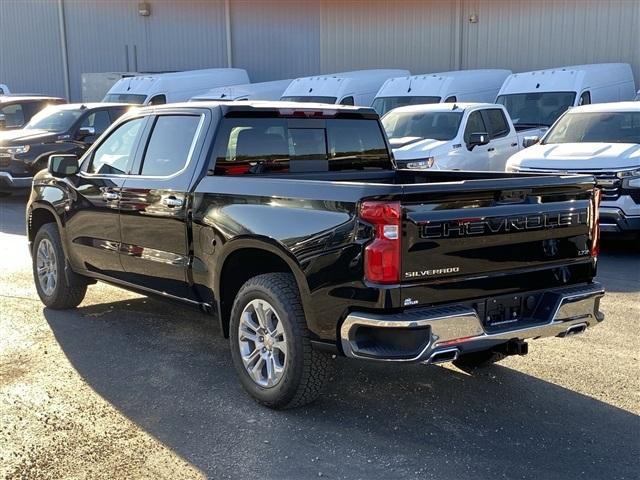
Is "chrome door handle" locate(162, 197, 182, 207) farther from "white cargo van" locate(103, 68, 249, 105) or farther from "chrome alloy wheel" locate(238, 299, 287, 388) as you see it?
"white cargo van" locate(103, 68, 249, 105)

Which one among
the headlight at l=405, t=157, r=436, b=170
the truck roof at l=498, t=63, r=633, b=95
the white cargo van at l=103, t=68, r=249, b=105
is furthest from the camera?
the white cargo van at l=103, t=68, r=249, b=105

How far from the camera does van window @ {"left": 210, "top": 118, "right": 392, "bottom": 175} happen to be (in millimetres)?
4910

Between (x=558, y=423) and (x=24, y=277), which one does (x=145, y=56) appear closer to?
(x=24, y=277)

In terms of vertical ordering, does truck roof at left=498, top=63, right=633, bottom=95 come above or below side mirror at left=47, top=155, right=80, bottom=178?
above

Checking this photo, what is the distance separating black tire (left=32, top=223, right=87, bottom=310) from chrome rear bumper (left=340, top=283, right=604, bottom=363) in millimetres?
3442

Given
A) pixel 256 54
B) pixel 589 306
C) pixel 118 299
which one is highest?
pixel 256 54

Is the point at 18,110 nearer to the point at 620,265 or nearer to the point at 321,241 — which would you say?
the point at 620,265

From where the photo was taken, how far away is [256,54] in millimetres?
25703

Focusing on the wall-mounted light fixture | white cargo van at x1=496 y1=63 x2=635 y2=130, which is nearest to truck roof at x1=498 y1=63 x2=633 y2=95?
white cargo van at x1=496 y1=63 x2=635 y2=130

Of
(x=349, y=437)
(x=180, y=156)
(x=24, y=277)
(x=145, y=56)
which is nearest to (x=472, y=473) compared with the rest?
(x=349, y=437)

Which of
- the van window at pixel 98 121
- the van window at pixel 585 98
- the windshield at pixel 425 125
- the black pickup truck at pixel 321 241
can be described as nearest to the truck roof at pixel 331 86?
the windshield at pixel 425 125

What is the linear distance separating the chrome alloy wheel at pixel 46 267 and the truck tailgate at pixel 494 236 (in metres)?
3.98

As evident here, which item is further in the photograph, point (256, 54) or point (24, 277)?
point (256, 54)

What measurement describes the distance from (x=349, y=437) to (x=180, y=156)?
2.32 metres
